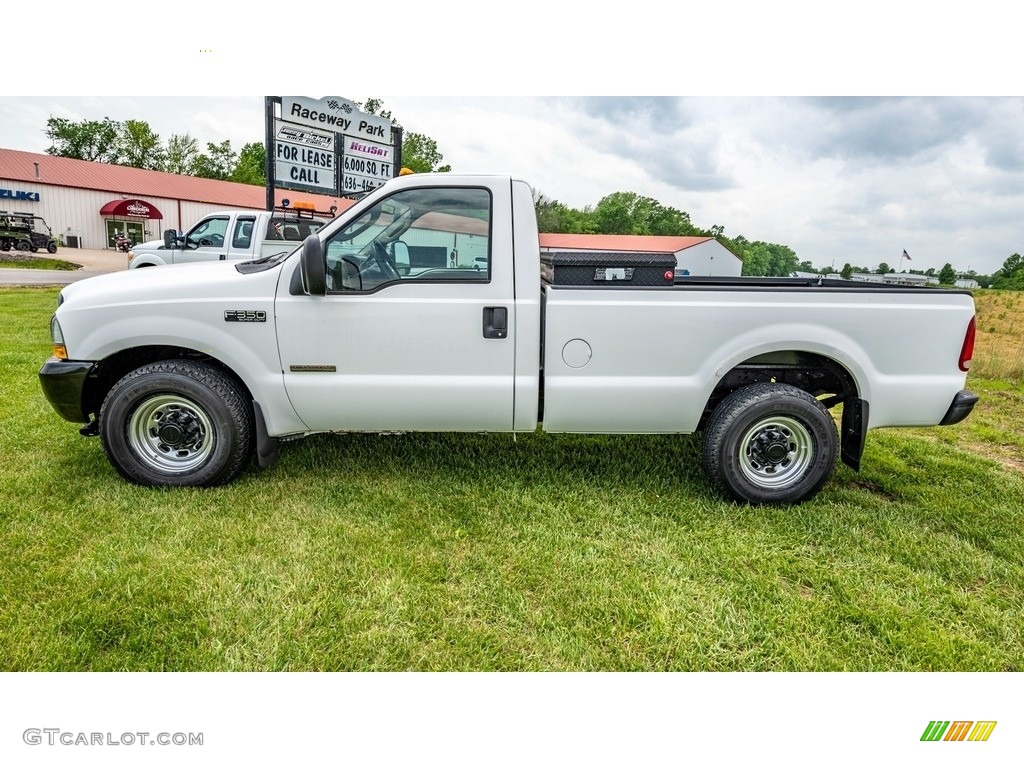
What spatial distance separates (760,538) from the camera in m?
3.48

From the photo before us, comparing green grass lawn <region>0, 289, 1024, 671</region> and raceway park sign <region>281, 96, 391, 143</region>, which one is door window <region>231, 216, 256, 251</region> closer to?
raceway park sign <region>281, 96, 391, 143</region>

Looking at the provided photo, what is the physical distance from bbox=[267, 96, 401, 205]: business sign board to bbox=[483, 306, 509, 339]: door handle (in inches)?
333

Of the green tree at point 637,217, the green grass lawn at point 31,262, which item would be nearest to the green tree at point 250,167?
the green grass lawn at point 31,262

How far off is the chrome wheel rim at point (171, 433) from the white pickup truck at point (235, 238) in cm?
762

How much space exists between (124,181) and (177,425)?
42472 mm

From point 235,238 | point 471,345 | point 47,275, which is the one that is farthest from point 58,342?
point 47,275

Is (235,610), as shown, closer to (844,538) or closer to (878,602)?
(878,602)

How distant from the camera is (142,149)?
5794cm

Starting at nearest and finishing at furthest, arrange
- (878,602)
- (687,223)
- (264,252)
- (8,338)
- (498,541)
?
(878,602)
(498,541)
(8,338)
(264,252)
(687,223)

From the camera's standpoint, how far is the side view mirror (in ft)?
10.9

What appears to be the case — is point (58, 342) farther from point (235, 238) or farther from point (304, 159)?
point (304, 159)

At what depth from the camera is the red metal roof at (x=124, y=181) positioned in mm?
34062
